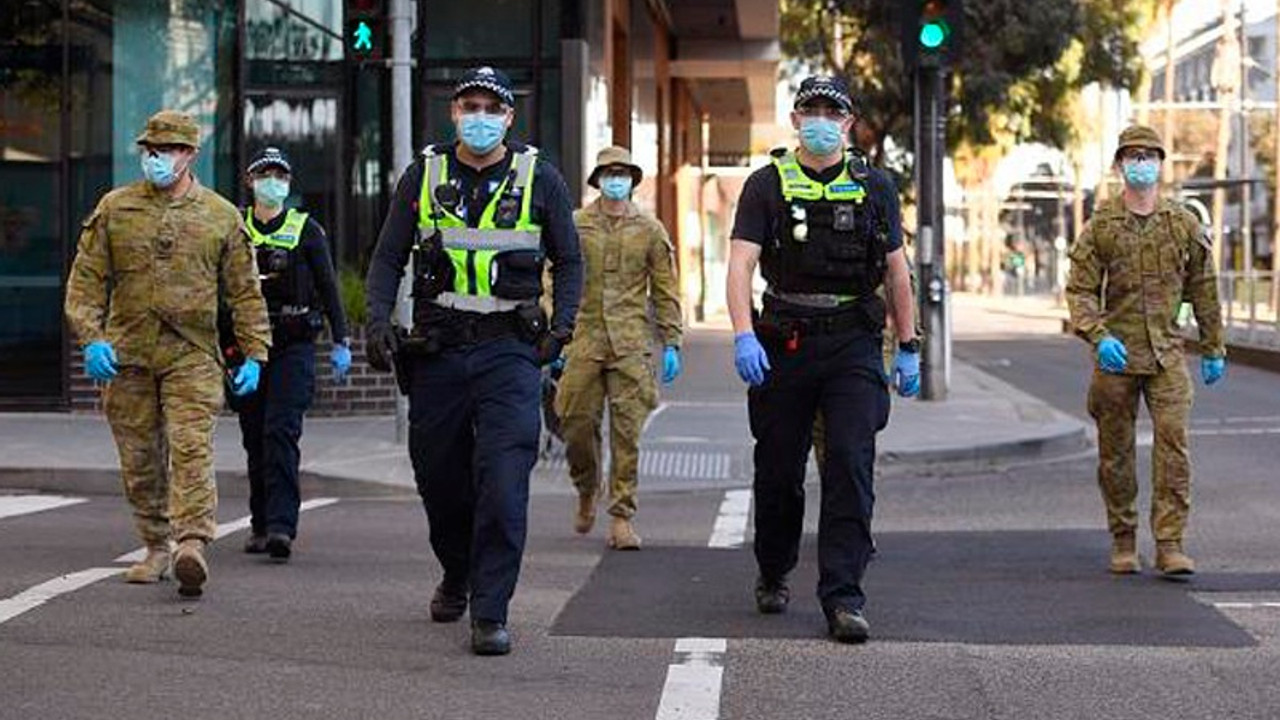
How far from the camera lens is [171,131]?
30.2 ft

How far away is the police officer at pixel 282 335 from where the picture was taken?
10812 millimetres

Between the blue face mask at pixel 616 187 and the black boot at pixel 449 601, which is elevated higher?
the blue face mask at pixel 616 187

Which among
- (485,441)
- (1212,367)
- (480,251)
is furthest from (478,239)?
(1212,367)

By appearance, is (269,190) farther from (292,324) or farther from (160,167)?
(160,167)

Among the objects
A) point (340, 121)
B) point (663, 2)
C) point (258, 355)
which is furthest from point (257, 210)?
point (663, 2)

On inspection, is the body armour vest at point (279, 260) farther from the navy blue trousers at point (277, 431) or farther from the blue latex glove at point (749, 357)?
the blue latex glove at point (749, 357)

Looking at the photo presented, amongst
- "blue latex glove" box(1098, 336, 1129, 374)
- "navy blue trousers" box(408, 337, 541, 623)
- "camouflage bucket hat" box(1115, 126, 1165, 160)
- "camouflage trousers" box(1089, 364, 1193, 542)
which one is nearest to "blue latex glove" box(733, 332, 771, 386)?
"navy blue trousers" box(408, 337, 541, 623)

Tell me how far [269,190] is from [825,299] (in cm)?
365

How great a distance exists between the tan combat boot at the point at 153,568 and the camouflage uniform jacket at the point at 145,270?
87 cm

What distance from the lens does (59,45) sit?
1961 cm

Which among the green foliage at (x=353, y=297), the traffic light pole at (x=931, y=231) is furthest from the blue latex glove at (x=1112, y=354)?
the traffic light pole at (x=931, y=231)

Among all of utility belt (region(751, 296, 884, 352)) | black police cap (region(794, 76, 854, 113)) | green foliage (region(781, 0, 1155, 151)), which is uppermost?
green foliage (region(781, 0, 1155, 151))

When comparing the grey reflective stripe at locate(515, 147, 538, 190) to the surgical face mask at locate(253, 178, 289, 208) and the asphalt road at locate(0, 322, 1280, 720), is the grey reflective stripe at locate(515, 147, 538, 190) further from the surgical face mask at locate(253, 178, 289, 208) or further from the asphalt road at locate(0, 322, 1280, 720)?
the surgical face mask at locate(253, 178, 289, 208)

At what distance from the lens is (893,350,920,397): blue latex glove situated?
862 centimetres
